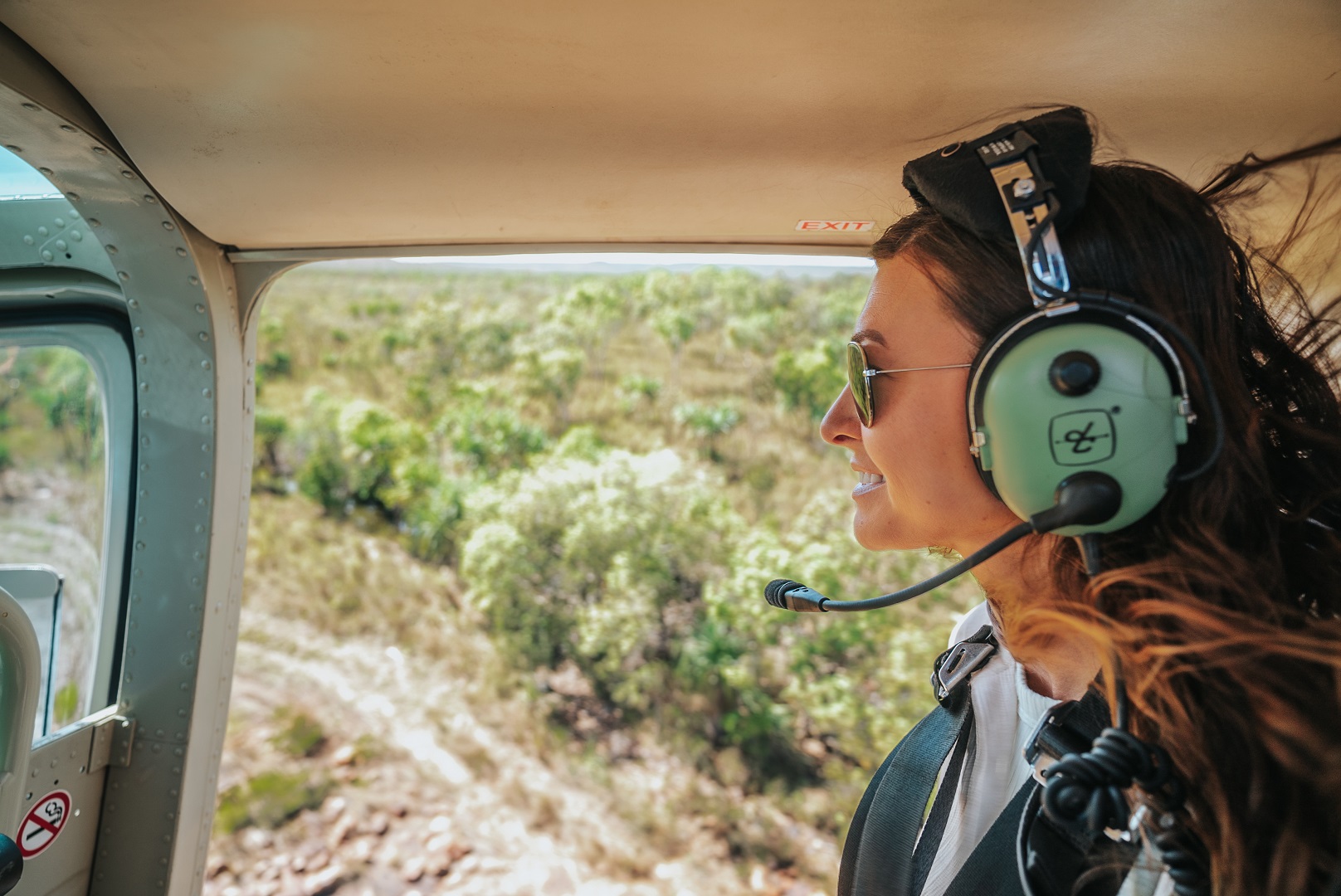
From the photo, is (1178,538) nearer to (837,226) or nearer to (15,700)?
(837,226)

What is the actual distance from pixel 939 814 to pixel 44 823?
184cm

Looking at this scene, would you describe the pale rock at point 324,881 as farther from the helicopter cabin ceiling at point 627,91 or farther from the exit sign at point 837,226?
the exit sign at point 837,226

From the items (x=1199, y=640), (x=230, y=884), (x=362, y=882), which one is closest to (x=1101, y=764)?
(x=1199, y=640)

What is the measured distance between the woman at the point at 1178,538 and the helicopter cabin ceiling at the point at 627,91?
0.23 metres

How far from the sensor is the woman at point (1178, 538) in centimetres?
81

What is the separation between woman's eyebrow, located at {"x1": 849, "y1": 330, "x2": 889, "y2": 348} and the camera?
3.87ft

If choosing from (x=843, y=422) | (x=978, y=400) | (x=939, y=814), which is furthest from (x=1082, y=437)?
(x=939, y=814)

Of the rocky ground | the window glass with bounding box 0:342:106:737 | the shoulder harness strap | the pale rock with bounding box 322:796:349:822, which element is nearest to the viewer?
the shoulder harness strap

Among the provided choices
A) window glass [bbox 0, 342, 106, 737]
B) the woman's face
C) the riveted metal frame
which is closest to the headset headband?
the woman's face

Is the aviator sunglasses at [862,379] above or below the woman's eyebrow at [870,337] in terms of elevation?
below

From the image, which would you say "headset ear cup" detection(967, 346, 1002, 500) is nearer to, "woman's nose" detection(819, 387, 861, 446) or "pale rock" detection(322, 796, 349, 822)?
"woman's nose" detection(819, 387, 861, 446)

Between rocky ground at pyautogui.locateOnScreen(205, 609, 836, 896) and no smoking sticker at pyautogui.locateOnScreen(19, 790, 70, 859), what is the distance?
3.65m

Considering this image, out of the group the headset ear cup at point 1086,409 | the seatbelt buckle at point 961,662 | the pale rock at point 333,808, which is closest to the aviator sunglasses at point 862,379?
the headset ear cup at point 1086,409

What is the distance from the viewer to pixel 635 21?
1.11 metres
